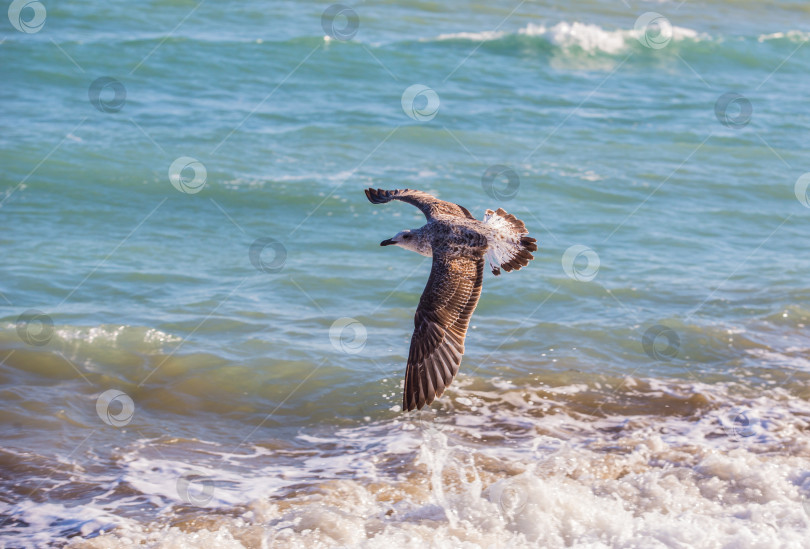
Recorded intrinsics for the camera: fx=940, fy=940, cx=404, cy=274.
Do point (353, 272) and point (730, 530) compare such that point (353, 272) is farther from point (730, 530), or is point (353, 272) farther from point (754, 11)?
point (754, 11)

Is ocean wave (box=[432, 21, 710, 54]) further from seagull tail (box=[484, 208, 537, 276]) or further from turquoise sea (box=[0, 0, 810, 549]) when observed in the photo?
seagull tail (box=[484, 208, 537, 276])

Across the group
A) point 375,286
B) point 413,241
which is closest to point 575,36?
point 375,286

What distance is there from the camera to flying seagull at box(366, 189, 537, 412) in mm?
5445

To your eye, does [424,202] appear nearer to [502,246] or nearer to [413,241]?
[413,241]

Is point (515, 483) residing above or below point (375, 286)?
below

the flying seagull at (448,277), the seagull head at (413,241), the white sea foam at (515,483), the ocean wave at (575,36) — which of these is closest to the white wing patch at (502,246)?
the flying seagull at (448,277)

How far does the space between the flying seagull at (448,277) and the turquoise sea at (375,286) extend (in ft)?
2.86

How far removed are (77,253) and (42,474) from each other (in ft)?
13.8

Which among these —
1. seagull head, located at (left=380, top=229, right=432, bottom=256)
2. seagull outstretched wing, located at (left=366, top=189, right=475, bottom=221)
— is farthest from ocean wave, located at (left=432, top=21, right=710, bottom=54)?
seagull head, located at (left=380, top=229, right=432, bottom=256)

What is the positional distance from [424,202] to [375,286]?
281cm

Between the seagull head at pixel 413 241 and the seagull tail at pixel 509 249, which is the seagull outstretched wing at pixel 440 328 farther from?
the seagull head at pixel 413 241

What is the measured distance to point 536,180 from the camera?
1226 centimetres

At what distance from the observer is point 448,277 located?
5809mm

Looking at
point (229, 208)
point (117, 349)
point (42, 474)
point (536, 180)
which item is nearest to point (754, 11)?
point (536, 180)
